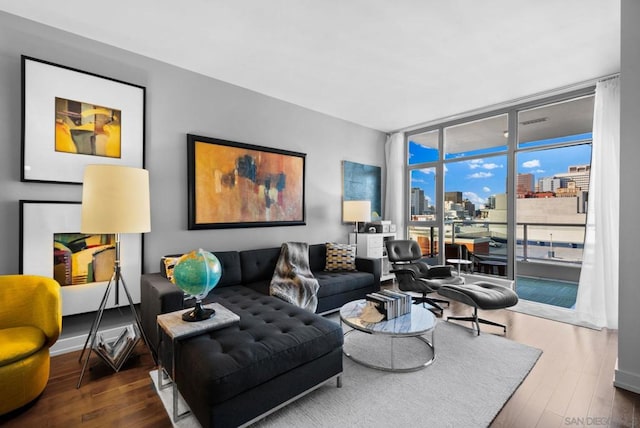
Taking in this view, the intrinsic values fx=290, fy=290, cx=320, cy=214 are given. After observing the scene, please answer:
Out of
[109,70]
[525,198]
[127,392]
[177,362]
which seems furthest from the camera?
[525,198]

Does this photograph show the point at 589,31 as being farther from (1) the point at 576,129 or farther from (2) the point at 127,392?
(2) the point at 127,392

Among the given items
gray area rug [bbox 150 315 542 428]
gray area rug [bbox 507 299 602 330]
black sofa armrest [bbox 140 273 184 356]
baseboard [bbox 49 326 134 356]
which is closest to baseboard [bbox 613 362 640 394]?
gray area rug [bbox 150 315 542 428]

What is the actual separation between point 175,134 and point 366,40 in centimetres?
217

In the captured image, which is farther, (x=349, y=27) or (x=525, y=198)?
(x=525, y=198)

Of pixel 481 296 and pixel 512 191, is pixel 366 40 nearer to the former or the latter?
pixel 481 296

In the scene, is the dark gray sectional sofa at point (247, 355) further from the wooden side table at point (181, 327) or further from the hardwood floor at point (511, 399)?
the hardwood floor at point (511, 399)

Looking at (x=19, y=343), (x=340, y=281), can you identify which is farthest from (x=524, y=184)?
(x=19, y=343)

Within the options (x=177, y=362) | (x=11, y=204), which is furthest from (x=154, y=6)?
(x=177, y=362)

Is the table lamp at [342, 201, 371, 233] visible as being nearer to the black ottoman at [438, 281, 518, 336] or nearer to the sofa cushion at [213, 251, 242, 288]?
the black ottoman at [438, 281, 518, 336]

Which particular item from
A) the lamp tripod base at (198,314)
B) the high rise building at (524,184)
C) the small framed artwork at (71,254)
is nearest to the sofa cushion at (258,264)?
the small framed artwork at (71,254)

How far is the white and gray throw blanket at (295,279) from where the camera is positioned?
2984 mm

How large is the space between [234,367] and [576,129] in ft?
16.0

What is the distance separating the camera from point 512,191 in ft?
13.9

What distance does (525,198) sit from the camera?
4406 millimetres
